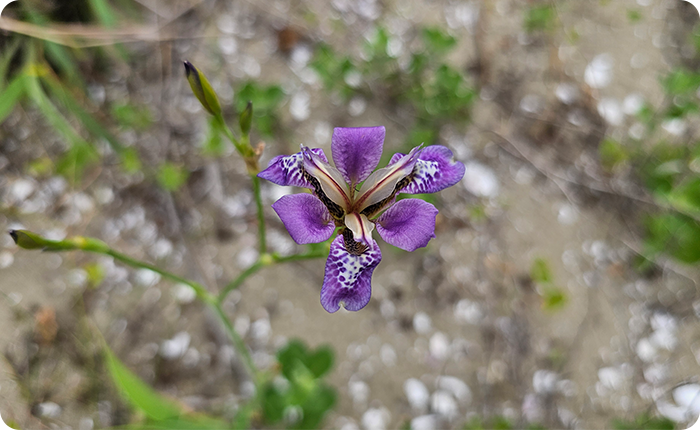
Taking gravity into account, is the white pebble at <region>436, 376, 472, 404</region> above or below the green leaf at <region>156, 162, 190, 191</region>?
below

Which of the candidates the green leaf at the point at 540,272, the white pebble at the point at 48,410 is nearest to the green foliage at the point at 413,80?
the green leaf at the point at 540,272

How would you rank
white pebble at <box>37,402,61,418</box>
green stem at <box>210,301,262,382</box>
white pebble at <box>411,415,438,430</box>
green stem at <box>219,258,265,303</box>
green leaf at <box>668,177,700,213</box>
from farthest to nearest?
green leaf at <box>668,177,700,213</box> → white pebble at <box>411,415,438,430</box> → white pebble at <box>37,402,61,418</box> → green stem at <box>210,301,262,382</box> → green stem at <box>219,258,265,303</box>

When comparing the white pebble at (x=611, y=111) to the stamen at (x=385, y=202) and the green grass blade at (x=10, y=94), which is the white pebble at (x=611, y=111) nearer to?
the stamen at (x=385, y=202)

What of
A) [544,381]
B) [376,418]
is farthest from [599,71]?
[376,418]

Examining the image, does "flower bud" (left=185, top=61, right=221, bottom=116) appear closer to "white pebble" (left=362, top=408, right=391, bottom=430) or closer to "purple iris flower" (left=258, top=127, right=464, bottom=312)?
"purple iris flower" (left=258, top=127, right=464, bottom=312)

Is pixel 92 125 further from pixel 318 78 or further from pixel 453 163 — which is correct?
pixel 453 163

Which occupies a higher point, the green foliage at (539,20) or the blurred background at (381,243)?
the green foliage at (539,20)

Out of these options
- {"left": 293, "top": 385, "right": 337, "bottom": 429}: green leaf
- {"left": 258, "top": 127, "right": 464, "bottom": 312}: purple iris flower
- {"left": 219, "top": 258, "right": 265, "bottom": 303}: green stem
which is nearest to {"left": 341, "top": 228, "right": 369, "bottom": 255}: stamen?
{"left": 258, "top": 127, "right": 464, "bottom": 312}: purple iris flower

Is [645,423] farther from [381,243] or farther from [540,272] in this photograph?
[381,243]

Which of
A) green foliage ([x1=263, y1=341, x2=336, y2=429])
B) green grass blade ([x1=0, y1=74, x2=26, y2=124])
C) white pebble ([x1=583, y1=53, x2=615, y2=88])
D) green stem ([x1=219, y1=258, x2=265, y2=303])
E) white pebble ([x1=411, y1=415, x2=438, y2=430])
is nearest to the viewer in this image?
green stem ([x1=219, y1=258, x2=265, y2=303])
